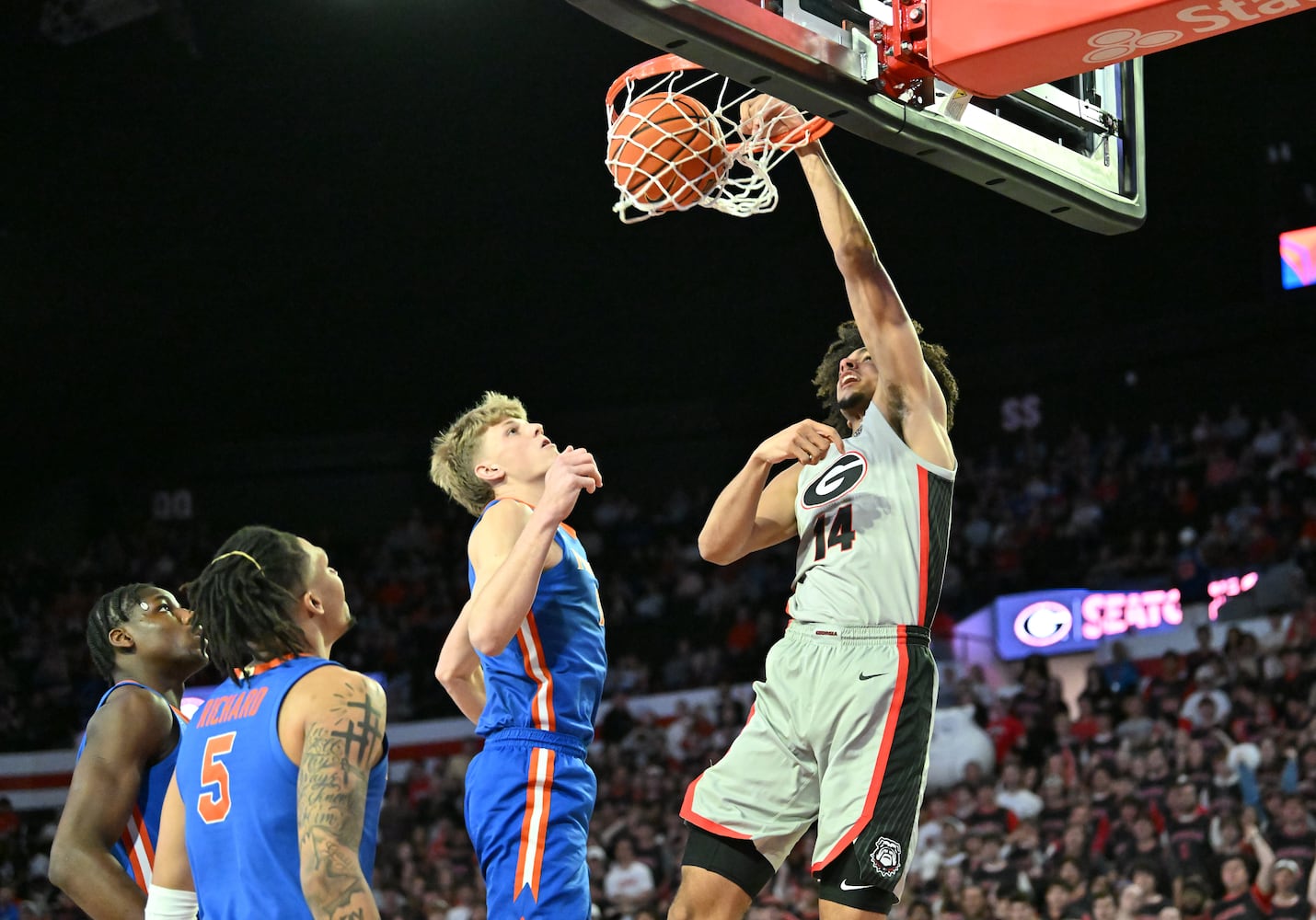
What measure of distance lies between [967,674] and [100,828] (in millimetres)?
10150

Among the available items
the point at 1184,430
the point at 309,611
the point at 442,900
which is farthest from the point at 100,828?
the point at 1184,430

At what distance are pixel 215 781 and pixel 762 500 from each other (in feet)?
6.40

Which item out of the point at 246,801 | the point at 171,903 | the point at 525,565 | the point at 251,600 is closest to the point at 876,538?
the point at 525,565

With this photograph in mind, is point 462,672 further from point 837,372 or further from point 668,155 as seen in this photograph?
point 668,155

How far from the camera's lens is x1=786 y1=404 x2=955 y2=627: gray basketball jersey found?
387cm

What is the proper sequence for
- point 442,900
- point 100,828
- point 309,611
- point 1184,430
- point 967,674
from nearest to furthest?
1. point 309,611
2. point 100,828
3. point 442,900
4. point 967,674
5. point 1184,430

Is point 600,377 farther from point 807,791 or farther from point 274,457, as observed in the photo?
point 807,791

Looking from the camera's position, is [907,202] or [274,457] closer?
[907,202]

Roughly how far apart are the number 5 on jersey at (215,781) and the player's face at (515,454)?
1443 mm

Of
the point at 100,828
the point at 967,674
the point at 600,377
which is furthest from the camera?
the point at 600,377

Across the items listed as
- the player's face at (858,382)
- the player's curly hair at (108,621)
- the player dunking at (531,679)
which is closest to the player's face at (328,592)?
the player dunking at (531,679)

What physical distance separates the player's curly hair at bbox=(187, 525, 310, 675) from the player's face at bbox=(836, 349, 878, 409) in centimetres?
179

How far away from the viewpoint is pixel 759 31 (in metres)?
3.21

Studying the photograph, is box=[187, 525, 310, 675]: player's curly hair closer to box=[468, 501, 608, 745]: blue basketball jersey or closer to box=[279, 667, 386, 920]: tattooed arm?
box=[279, 667, 386, 920]: tattooed arm
